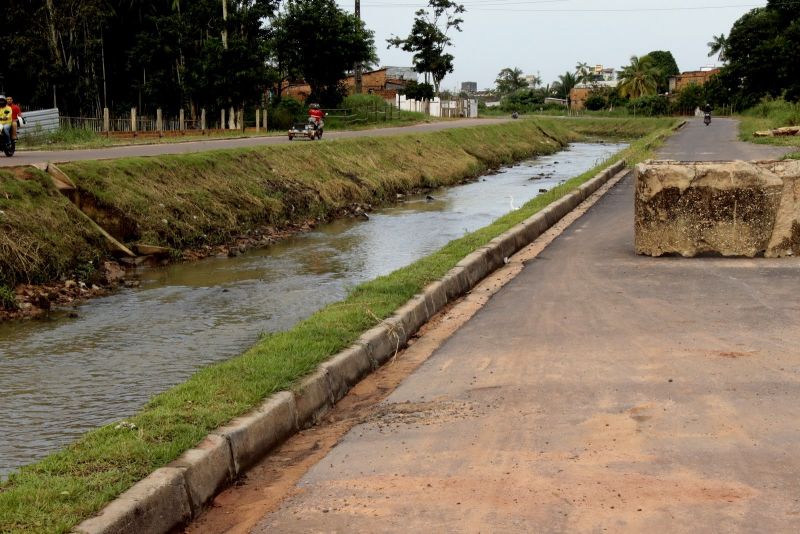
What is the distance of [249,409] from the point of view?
5.50 metres

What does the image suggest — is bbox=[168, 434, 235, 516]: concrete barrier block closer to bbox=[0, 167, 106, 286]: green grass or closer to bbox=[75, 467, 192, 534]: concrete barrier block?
bbox=[75, 467, 192, 534]: concrete barrier block

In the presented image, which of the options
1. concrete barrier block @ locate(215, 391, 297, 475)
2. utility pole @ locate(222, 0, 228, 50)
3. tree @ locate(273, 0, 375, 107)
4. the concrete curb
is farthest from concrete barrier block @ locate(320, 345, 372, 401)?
tree @ locate(273, 0, 375, 107)

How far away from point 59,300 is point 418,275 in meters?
5.00

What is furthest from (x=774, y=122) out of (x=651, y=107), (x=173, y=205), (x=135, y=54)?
(x=651, y=107)

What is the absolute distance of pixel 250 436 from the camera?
524 centimetres

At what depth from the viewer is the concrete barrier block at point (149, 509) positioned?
397cm

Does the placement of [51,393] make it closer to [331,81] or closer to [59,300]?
[59,300]

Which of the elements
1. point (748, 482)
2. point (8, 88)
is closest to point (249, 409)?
point (748, 482)

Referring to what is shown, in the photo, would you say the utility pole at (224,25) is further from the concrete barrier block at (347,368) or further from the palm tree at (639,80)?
the palm tree at (639,80)

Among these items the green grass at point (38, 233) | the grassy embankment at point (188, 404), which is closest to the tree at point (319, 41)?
the grassy embankment at point (188, 404)

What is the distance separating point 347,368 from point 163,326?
4405 millimetres

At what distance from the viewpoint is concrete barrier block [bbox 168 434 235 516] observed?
459cm

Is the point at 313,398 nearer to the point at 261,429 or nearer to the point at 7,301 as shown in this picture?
the point at 261,429

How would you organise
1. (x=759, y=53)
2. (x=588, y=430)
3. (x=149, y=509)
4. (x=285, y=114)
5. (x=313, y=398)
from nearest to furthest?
(x=149, y=509) < (x=588, y=430) < (x=313, y=398) < (x=285, y=114) < (x=759, y=53)
